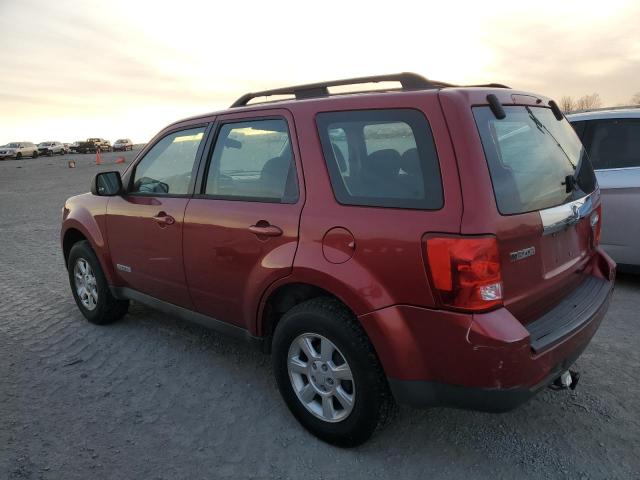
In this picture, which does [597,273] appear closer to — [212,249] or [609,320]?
[609,320]

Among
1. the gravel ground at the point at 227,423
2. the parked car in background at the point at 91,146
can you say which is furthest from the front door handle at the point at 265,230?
the parked car in background at the point at 91,146

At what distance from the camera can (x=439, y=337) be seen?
229 centimetres

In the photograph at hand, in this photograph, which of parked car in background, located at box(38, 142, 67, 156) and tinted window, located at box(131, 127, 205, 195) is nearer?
tinted window, located at box(131, 127, 205, 195)

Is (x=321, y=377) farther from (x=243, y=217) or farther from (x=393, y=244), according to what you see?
(x=243, y=217)

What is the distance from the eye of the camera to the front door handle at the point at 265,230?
2850mm

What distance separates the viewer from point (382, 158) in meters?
2.58

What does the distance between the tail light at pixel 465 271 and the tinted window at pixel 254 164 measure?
0.93m

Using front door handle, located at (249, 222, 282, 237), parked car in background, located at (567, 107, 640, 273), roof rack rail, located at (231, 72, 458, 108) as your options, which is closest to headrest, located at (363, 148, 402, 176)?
roof rack rail, located at (231, 72, 458, 108)

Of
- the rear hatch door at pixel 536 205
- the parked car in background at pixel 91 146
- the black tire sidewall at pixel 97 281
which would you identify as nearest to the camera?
the rear hatch door at pixel 536 205

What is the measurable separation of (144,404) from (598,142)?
4.84 metres

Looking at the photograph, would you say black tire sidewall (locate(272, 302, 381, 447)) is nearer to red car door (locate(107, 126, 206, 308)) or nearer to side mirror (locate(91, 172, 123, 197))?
red car door (locate(107, 126, 206, 308))

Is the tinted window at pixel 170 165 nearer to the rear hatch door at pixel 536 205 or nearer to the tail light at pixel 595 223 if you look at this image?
the rear hatch door at pixel 536 205

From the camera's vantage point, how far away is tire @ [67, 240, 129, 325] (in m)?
4.52

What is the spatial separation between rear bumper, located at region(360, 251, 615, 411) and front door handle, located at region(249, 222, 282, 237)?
0.70 m
